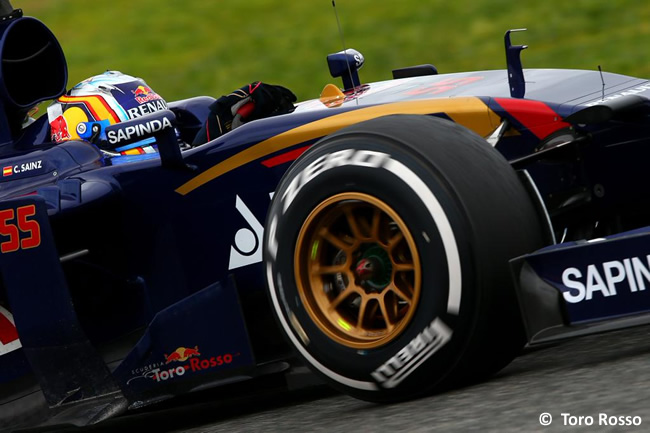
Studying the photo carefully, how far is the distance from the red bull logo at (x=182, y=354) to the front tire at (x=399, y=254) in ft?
1.92

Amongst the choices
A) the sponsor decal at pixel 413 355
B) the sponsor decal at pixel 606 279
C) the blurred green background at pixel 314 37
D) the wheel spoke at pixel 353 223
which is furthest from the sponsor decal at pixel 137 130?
the blurred green background at pixel 314 37

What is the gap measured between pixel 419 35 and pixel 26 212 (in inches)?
360

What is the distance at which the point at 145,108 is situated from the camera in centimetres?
543

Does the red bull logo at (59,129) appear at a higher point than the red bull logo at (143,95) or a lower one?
lower

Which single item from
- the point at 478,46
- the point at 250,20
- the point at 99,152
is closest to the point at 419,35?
the point at 478,46

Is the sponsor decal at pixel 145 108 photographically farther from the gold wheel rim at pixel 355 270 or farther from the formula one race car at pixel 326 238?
the gold wheel rim at pixel 355 270

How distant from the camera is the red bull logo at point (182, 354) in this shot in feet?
13.4

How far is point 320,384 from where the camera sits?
4.44 meters

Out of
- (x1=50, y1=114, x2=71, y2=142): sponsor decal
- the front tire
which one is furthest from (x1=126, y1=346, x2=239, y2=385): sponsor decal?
(x1=50, y1=114, x2=71, y2=142): sponsor decal

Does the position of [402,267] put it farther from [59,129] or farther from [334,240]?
[59,129]

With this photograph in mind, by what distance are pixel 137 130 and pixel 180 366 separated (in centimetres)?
88

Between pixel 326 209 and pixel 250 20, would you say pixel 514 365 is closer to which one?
pixel 326 209

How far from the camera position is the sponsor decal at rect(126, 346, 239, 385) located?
4.06 meters

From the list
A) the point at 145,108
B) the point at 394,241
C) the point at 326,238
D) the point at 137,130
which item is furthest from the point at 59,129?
the point at 394,241
